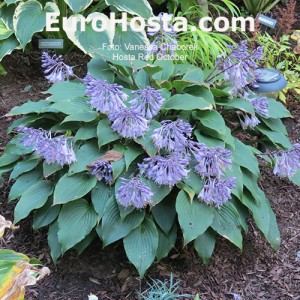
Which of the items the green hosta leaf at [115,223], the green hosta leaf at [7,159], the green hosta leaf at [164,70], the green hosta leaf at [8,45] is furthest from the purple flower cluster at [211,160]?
the green hosta leaf at [8,45]

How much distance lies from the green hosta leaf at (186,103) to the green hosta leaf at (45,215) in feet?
2.65

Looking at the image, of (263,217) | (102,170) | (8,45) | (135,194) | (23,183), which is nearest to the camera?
(135,194)

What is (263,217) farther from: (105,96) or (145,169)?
(105,96)

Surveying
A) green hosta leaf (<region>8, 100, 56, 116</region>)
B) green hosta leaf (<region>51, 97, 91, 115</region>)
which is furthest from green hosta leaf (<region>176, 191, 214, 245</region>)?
green hosta leaf (<region>8, 100, 56, 116</region>)

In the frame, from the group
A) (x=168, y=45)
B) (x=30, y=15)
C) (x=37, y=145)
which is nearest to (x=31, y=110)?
(x=37, y=145)

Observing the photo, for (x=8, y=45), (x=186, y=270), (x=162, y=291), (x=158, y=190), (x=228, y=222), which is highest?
(x=8, y=45)

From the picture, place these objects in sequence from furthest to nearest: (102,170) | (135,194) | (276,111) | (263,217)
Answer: (276,111), (263,217), (102,170), (135,194)

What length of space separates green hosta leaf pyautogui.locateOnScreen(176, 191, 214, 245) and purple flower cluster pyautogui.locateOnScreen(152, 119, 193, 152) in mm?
246

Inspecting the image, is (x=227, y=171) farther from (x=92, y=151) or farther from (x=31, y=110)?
(x=31, y=110)

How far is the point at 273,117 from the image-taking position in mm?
3074

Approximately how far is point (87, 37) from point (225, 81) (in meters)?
1.21

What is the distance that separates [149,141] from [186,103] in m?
0.34

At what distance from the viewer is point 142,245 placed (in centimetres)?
249

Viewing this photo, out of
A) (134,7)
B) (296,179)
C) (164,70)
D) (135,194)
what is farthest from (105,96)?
(134,7)
